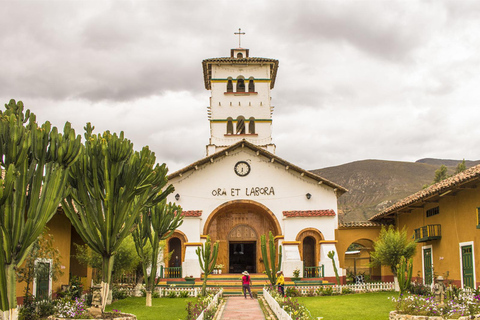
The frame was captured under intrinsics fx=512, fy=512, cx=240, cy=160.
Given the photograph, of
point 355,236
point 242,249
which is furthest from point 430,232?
point 242,249

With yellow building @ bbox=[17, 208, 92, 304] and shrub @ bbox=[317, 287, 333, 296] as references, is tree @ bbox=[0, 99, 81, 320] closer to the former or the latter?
yellow building @ bbox=[17, 208, 92, 304]

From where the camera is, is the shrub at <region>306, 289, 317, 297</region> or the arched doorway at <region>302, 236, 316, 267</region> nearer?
the shrub at <region>306, 289, 317, 297</region>

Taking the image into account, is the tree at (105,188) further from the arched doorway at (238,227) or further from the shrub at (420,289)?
the arched doorway at (238,227)

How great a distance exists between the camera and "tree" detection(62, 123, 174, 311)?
14703 mm

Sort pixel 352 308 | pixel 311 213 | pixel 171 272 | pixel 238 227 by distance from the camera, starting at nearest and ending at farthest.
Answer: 1. pixel 352 308
2. pixel 171 272
3. pixel 311 213
4. pixel 238 227

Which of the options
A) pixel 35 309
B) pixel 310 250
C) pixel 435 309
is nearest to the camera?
pixel 435 309

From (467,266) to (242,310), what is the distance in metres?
9.67

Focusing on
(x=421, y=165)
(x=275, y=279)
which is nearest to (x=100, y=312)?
(x=275, y=279)

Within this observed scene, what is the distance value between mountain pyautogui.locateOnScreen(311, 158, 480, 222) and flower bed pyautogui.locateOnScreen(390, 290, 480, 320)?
101189 millimetres

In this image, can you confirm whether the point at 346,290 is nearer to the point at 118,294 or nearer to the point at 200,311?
the point at 118,294

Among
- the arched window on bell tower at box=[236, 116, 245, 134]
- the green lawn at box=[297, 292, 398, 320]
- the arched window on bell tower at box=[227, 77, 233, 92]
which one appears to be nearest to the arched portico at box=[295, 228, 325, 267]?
the green lawn at box=[297, 292, 398, 320]

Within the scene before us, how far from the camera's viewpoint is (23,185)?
11938mm

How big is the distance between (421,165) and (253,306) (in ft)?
506

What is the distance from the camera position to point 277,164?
32375mm
